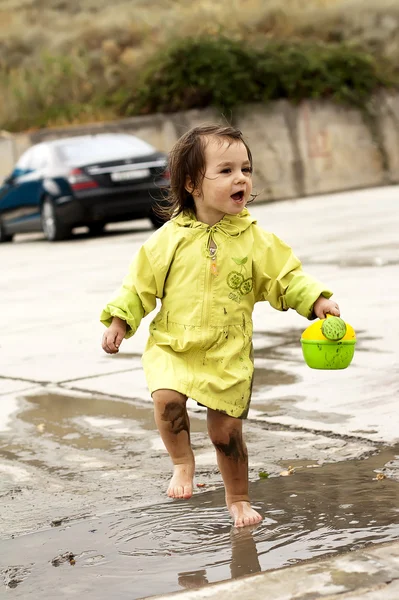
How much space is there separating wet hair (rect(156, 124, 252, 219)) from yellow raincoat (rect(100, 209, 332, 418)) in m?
0.11

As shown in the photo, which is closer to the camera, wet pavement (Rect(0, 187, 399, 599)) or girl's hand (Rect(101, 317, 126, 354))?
wet pavement (Rect(0, 187, 399, 599))

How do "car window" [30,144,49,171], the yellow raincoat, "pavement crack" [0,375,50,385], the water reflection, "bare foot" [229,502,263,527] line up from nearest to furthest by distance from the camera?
the water reflection
"bare foot" [229,502,263,527]
the yellow raincoat
"pavement crack" [0,375,50,385]
"car window" [30,144,49,171]

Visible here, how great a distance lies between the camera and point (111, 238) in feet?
57.3

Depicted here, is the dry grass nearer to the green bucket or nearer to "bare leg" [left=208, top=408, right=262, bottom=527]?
the green bucket

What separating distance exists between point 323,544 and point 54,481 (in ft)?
4.70

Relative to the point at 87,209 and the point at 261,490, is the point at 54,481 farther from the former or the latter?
the point at 87,209

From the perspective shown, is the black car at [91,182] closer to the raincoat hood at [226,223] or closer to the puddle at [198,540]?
the raincoat hood at [226,223]

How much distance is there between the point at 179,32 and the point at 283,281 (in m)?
22.9

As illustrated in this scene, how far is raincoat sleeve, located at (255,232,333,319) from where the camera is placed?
4.27 m

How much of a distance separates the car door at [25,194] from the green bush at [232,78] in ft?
19.6

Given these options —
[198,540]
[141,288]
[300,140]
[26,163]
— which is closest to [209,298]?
[141,288]

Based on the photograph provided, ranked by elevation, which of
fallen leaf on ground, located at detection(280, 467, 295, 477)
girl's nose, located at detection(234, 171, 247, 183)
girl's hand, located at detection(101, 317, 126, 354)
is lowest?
fallen leaf on ground, located at detection(280, 467, 295, 477)

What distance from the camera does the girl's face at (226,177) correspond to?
4270mm

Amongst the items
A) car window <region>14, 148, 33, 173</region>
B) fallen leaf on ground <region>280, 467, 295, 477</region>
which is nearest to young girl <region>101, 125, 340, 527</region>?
fallen leaf on ground <region>280, 467, 295, 477</region>
